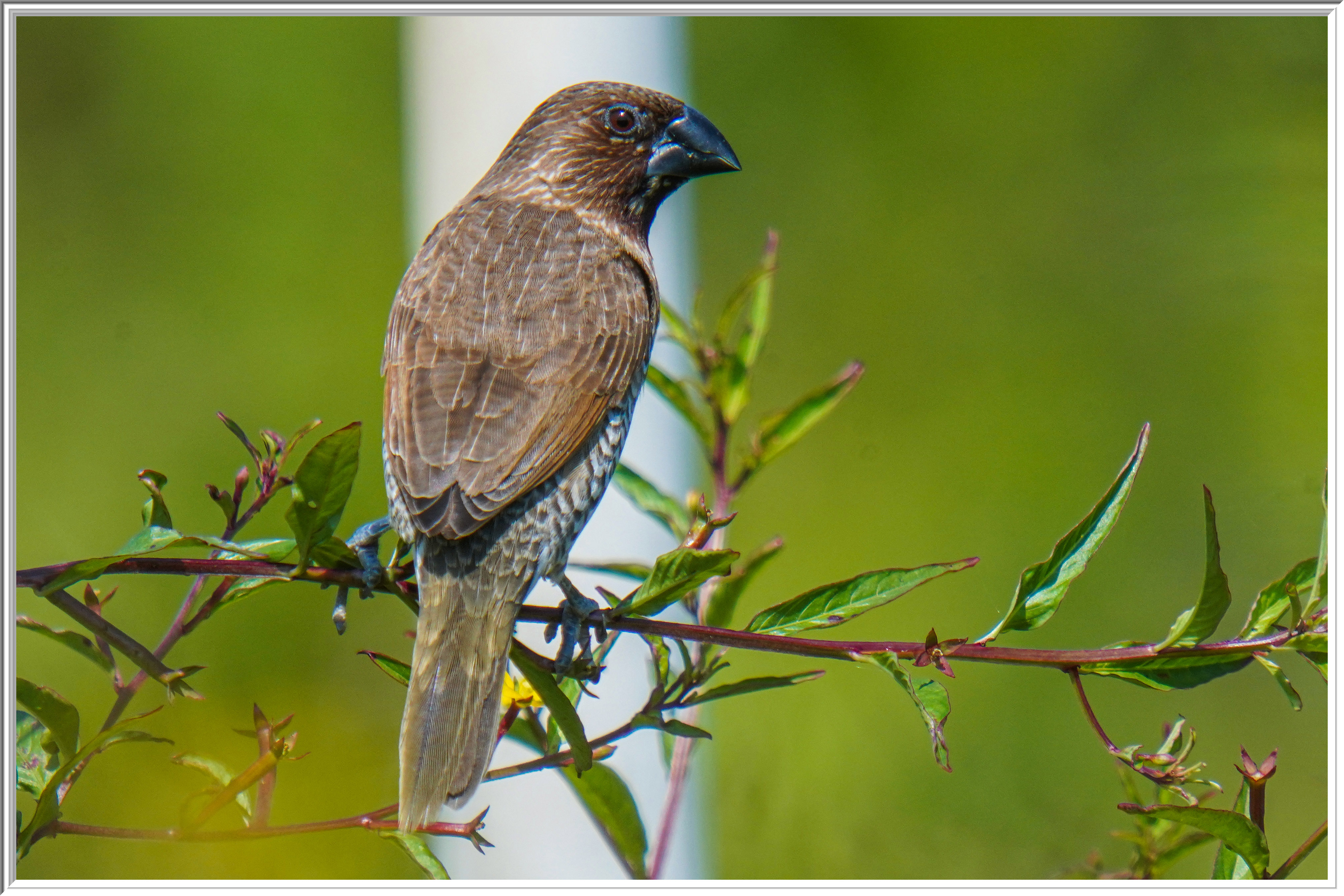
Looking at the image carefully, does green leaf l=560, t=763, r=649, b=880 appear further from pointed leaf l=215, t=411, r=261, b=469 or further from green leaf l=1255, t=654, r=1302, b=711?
green leaf l=1255, t=654, r=1302, b=711

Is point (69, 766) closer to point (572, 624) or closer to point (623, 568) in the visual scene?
point (572, 624)

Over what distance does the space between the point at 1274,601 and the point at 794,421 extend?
0.89 m

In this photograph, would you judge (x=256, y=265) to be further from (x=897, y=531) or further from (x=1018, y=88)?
(x=1018, y=88)

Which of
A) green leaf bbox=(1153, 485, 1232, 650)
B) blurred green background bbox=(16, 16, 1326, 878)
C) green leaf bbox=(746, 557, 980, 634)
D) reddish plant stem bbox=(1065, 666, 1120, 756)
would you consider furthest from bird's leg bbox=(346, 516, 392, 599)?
green leaf bbox=(1153, 485, 1232, 650)

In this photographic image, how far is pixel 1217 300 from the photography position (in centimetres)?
460

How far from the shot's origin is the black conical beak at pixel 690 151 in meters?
3.07

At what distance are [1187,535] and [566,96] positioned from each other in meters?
2.94

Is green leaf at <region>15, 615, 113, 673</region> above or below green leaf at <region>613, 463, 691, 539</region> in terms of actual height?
below

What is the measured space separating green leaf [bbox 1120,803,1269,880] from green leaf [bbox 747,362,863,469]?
2.88ft

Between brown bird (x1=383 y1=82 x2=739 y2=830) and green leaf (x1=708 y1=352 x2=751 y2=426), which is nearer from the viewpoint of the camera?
brown bird (x1=383 y1=82 x2=739 y2=830)

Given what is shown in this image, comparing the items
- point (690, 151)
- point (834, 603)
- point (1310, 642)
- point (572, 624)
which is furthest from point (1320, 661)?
point (690, 151)

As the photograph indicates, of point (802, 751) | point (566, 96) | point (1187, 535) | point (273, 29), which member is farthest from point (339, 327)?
point (1187, 535)

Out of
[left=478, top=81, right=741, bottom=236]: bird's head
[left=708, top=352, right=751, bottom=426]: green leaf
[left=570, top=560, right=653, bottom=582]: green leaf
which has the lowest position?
[left=570, top=560, right=653, bottom=582]: green leaf

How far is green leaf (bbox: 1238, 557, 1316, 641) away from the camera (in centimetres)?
160
